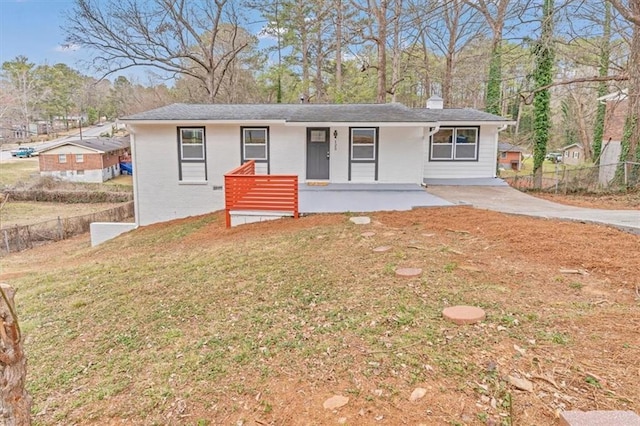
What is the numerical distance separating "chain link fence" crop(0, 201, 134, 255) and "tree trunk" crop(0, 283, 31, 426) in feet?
51.6

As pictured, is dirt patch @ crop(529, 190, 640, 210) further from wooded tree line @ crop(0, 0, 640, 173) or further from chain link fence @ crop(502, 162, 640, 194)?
wooded tree line @ crop(0, 0, 640, 173)

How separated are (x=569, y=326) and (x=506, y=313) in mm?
500

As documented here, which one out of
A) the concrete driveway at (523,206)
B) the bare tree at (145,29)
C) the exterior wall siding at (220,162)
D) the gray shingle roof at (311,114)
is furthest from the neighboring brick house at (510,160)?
the exterior wall siding at (220,162)

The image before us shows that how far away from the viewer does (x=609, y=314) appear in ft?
12.0

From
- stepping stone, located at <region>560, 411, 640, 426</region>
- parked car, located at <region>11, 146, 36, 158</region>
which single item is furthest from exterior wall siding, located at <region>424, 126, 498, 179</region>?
parked car, located at <region>11, 146, 36, 158</region>

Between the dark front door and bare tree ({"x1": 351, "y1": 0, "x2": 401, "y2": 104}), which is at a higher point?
bare tree ({"x1": 351, "y1": 0, "x2": 401, "y2": 104})

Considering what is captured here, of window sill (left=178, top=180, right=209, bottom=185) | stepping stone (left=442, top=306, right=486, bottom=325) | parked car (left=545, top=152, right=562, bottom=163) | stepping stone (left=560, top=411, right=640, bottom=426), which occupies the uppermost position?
parked car (left=545, top=152, right=562, bottom=163)

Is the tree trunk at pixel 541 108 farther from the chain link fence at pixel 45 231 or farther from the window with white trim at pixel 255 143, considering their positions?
the chain link fence at pixel 45 231

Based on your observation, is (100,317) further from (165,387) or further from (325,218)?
(325,218)

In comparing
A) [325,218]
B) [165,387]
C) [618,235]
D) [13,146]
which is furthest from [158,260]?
[13,146]

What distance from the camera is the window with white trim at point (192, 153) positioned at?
11.9 m

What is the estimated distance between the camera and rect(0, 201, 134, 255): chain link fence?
1527 cm

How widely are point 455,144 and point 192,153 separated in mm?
8228

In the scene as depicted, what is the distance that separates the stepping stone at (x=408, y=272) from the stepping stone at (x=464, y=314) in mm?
953
